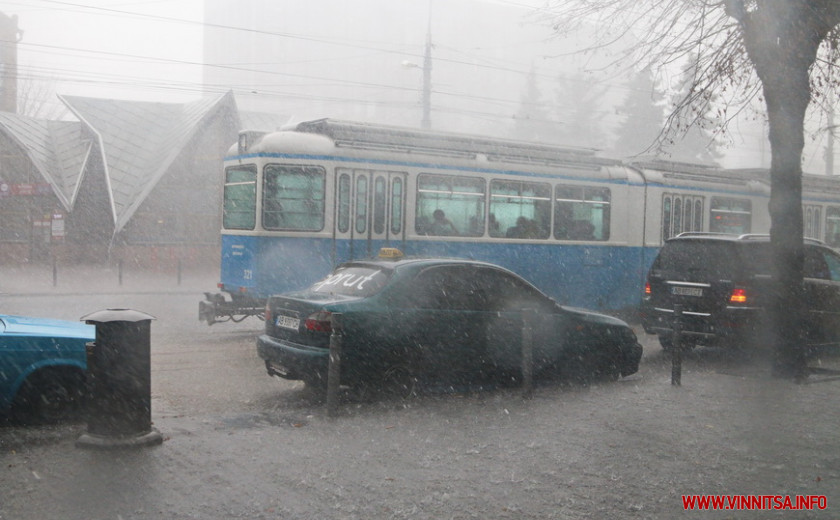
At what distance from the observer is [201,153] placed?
3306cm

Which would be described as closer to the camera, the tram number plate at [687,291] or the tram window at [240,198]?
the tram number plate at [687,291]

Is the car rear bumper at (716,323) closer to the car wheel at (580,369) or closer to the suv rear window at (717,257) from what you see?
the suv rear window at (717,257)

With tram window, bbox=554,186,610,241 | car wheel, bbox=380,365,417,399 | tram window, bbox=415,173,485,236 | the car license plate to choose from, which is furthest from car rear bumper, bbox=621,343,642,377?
tram window, bbox=554,186,610,241

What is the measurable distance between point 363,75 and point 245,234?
105 metres

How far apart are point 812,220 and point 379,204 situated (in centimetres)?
1384

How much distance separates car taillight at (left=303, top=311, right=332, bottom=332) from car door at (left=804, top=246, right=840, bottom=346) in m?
7.45

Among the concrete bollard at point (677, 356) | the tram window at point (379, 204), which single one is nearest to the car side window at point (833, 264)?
the concrete bollard at point (677, 356)

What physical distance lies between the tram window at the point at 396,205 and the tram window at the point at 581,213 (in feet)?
12.8

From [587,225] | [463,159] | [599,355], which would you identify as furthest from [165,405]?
[587,225]

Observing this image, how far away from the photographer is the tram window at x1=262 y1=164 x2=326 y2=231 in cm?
1305

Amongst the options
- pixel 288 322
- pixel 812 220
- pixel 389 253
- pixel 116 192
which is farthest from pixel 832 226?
pixel 116 192

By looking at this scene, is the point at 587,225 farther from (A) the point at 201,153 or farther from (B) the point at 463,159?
(A) the point at 201,153

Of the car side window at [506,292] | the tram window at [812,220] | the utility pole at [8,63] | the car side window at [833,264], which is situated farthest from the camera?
the utility pole at [8,63]

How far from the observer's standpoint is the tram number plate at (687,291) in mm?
11430
